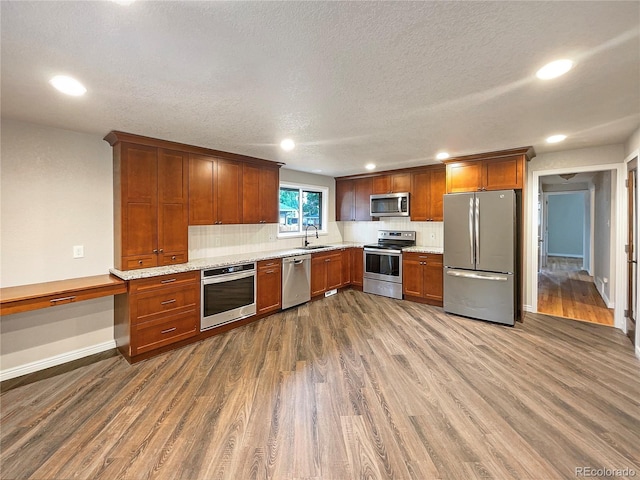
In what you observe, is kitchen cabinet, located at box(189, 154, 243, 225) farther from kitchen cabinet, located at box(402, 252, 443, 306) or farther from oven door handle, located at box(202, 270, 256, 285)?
kitchen cabinet, located at box(402, 252, 443, 306)

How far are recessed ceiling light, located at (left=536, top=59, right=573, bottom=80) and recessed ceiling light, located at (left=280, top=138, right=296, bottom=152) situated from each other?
2357 mm

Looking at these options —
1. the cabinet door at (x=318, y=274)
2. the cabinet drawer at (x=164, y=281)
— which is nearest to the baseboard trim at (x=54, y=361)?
the cabinet drawer at (x=164, y=281)

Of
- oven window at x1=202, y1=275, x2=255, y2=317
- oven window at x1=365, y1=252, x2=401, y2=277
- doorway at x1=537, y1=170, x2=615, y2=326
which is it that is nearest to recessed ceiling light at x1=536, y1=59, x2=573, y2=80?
doorway at x1=537, y1=170, x2=615, y2=326

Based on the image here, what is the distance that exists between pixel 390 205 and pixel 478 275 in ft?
6.79

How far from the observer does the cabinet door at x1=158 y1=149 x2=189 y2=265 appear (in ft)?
11.1

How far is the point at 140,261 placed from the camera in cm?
322

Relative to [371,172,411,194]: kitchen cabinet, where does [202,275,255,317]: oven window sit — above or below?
below

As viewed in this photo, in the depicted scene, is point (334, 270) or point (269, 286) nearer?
point (269, 286)

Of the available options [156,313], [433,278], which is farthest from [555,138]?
[156,313]

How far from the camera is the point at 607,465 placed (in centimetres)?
168

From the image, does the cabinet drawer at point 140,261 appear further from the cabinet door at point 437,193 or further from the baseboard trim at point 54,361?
A: the cabinet door at point 437,193

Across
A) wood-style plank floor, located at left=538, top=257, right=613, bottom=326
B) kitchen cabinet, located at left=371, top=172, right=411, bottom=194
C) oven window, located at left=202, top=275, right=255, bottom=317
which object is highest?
kitchen cabinet, located at left=371, top=172, right=411, bottom=194

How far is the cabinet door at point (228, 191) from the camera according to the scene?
13.1 feet

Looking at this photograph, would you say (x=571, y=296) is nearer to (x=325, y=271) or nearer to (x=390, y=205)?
(x=390, y=205)
